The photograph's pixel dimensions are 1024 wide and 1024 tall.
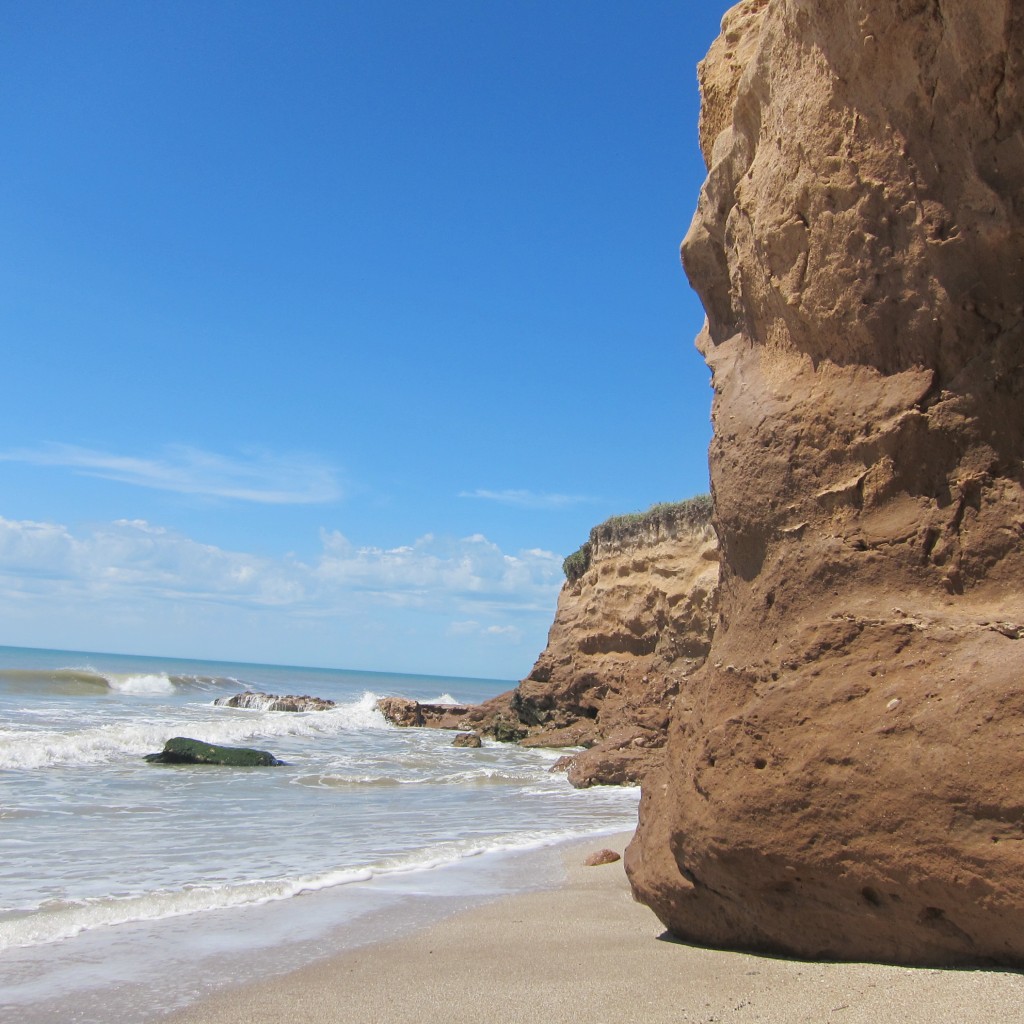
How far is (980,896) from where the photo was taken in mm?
3285

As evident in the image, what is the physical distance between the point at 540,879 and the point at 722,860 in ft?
11.1

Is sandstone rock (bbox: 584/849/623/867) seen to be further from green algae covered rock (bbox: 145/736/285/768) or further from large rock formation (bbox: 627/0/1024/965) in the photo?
→ green algae covered rock (bbox: 145/736/285/768)

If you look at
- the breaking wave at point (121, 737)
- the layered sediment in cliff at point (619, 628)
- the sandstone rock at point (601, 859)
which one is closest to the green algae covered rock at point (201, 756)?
the breaking wave at point (121, 737)

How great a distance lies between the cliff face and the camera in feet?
69.1

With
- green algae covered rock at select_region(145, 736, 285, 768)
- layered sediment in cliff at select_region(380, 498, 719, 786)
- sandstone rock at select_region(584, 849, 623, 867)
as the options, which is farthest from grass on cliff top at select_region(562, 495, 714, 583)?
sandstone rock at select_region(584, 849, 623, 867)

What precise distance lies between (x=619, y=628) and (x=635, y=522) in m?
2.77

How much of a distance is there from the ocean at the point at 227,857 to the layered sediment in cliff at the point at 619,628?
5195 millimetres

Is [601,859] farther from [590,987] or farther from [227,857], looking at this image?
[590,987]

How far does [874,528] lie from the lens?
12.9 feet

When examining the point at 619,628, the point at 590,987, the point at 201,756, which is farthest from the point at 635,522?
the point at 590,987

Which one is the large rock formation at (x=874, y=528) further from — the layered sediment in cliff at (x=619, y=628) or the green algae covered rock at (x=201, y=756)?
the layered sediment in cliff at (x=619, y=628)

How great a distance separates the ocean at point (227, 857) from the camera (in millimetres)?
4785

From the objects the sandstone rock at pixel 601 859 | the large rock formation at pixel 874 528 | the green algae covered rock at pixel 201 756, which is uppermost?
the large rock formation at pixel 874 528

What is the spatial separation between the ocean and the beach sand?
1.26ft
